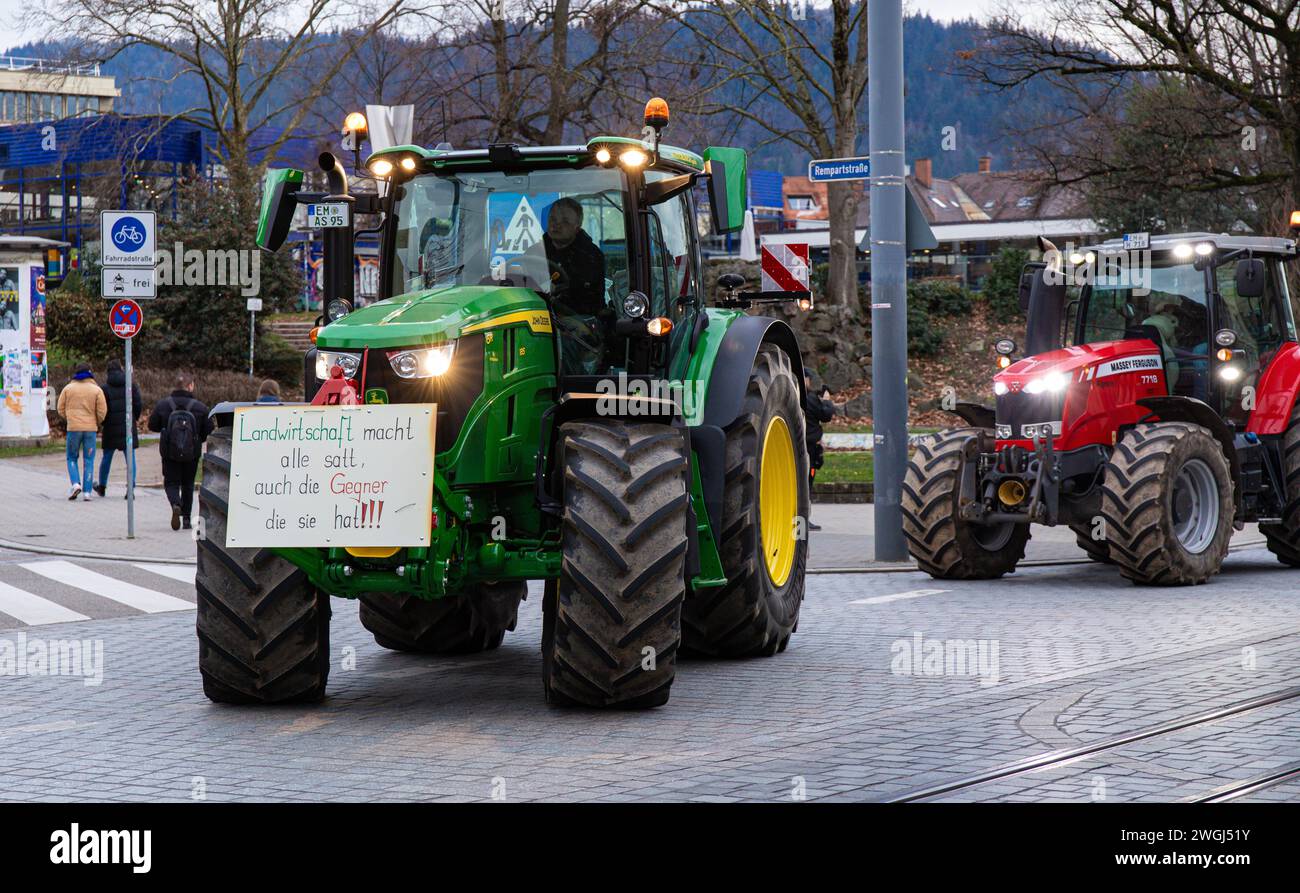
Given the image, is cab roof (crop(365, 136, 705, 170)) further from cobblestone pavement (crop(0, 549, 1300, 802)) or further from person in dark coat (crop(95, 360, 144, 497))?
person in dark coat (crop(95, 360, 144, 497))

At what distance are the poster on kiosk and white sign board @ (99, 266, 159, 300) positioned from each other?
1476 cm

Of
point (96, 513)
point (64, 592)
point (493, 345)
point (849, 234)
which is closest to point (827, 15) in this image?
point (849, 234)

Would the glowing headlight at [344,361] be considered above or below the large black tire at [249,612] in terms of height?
above

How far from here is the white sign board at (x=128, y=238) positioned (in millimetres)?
19219

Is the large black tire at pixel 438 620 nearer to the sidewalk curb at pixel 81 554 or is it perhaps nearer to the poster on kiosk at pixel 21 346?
the sidewalk curb at pixel 81 554

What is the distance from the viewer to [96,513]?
75.9ft

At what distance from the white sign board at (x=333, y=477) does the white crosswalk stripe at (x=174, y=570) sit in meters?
7.99

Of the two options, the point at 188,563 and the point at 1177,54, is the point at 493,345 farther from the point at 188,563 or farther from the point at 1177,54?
the point at 1177,54

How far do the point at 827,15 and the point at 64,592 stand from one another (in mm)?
31661

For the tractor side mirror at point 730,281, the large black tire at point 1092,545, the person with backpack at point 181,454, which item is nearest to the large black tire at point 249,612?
the tractor side mirror at point 730,281

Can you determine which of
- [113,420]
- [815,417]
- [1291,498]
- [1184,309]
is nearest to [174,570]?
[815,417]

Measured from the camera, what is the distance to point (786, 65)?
135ft

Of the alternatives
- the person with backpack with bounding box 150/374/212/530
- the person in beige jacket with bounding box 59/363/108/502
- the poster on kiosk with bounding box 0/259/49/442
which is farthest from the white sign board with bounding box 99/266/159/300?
the poster on kiosk with bounding box 0/259/49/442

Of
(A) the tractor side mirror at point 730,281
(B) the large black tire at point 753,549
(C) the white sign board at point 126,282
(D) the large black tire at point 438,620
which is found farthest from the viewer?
(C) the white sign board at point 126,282
